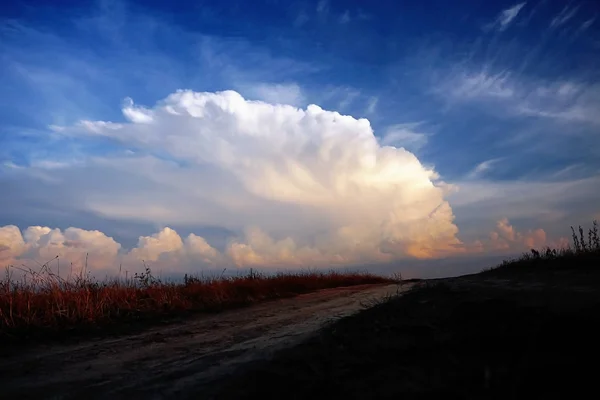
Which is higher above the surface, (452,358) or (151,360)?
(452,358)

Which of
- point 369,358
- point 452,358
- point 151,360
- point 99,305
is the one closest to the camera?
point 452,358

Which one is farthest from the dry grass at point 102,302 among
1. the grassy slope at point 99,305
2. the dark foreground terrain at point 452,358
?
the dark foreground terrain at point 452,358

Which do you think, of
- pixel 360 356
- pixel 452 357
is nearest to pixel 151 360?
pixel 360 356

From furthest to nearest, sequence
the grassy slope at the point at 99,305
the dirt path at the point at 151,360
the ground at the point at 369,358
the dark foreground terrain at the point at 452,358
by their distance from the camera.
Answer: the grassy slope at the point at 99,305 < the dirt path at the point at 151,360 < the ground at the point at 369,358 < the dark foreground terrain at the point at 452,358

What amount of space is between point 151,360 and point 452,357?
13.3ft

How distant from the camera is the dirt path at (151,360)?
5035 millimetres

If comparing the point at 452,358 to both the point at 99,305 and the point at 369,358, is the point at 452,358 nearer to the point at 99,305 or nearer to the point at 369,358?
the point at 369,358

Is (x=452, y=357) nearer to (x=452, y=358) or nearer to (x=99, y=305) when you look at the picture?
(x=452, y=358)

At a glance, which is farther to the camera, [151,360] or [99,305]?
[99,305]

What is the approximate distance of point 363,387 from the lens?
4090 mm

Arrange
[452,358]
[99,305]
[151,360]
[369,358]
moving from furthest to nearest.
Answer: [99,305]
[151,360]
[369,358]
[452,358]

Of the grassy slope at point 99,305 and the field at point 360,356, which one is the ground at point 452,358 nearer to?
the field at point 360,356

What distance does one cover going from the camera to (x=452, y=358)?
443cm

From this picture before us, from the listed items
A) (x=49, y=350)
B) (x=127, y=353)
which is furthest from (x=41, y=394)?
(x=49, y=350)
